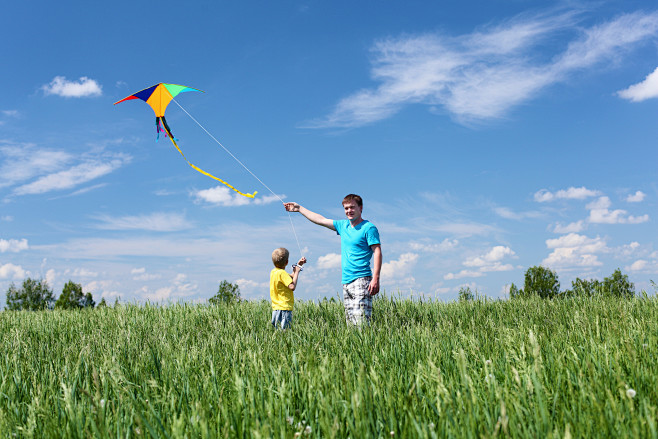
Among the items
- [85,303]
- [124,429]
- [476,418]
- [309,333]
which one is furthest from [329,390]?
[85,303]

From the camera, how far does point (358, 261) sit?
21.9 ft

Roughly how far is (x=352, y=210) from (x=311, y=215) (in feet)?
3.37

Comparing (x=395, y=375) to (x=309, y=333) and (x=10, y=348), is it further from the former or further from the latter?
(x=10, y=348)

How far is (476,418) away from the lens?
2213 millimetres

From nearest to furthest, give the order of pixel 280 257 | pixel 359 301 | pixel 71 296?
pixel 359 301, pixel 280 257, pixel 71 296

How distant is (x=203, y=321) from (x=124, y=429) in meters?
5.74

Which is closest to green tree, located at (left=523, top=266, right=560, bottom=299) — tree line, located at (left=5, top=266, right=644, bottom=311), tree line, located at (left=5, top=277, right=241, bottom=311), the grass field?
tree line, located at (left=5, top=266, right=644, bottom=311)

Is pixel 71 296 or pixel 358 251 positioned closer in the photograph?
pixel 358 251

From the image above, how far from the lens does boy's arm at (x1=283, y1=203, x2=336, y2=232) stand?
7270 millimetres

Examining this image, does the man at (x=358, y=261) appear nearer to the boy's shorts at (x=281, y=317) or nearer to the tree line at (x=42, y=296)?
the boy's shorts at (x=281, y=317)

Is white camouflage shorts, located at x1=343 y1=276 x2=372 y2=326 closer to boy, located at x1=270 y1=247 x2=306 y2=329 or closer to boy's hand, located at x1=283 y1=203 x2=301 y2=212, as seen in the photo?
boy, located at x1=270 y1=247 x2=306 y2=329

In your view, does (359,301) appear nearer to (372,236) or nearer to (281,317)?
(372,236)

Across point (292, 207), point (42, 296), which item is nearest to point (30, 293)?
point (42, 296)

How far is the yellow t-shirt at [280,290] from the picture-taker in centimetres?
691
